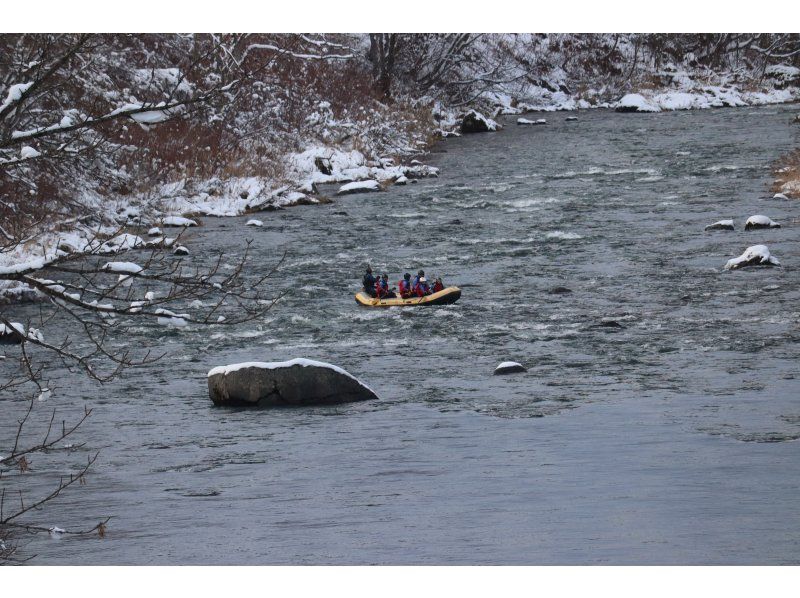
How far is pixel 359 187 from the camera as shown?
19609mm

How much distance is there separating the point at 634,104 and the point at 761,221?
6.72 m

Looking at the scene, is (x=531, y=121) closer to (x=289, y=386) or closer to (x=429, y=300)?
(x=429, y=300)


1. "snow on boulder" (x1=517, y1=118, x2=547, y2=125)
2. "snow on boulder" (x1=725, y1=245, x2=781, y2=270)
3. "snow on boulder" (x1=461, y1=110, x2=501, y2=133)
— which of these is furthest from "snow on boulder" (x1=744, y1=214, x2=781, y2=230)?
"snow on boulder" (x1=461, y1=110, x2=501, y2=133)

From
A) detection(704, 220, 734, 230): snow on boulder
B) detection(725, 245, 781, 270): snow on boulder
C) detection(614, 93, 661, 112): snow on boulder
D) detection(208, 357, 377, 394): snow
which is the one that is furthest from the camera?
detection(614, 93, 661, 112): snow on boulder

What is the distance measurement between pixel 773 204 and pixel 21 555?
40.6ft

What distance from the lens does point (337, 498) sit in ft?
19.8

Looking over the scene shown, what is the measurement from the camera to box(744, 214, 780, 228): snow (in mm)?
13577

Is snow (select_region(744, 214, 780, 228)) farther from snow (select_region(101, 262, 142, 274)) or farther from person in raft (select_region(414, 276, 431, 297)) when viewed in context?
snow (select_region(101, 262, 142, 274))

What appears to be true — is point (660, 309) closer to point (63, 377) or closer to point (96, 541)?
point (63, 377)

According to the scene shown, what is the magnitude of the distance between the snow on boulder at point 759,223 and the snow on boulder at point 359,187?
7855mm

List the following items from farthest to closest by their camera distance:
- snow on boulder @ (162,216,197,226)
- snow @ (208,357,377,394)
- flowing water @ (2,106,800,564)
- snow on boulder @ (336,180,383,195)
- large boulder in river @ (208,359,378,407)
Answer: snow on boulder @ (336,180,383,195) → snow on boulder @ (162,216,197,226) → snow @ (208,357,377,394) → large boulder in river @ (208,359,378,407) → flowing water @ (2,106,800,564)

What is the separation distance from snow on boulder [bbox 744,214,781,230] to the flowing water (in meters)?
0.31

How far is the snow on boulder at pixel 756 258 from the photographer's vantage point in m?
11.7
